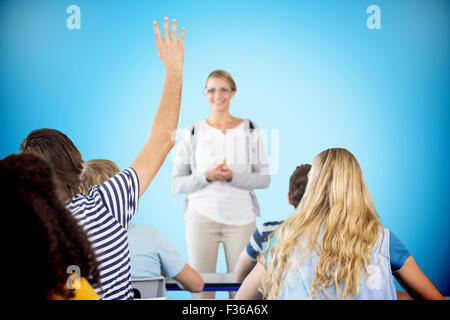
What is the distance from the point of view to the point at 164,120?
37.9 inches

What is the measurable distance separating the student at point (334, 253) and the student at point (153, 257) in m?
0.49

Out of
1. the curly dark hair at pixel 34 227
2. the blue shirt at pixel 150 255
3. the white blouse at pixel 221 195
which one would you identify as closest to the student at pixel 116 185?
the curly dark hair at pixel 34 227

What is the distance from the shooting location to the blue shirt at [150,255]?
154 centimetres

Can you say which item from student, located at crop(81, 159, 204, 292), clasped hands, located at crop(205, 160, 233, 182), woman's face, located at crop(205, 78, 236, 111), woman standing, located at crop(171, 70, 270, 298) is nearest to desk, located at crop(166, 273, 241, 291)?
student, located at crop(81, 159, 204, 292)

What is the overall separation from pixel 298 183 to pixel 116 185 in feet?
3.12

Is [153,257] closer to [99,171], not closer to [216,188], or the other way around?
[99,171]

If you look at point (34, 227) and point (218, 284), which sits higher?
point (34, 227)

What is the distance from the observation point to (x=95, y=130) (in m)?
2.85

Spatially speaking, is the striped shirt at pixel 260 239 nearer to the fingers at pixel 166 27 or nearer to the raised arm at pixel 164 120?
the raised arm at pixel 164 120

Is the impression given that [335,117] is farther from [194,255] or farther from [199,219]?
[194,255]

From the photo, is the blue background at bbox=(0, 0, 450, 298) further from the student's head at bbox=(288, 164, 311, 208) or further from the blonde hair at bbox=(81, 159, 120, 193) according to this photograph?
the blonde hair at bbox=(81, 159, 120, 193)

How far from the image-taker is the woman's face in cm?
252

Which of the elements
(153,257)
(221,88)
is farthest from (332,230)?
(221,88)

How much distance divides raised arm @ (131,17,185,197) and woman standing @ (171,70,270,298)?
1352 millimetres
